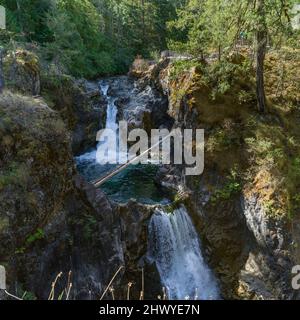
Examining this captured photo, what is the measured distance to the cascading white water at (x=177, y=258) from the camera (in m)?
11.4

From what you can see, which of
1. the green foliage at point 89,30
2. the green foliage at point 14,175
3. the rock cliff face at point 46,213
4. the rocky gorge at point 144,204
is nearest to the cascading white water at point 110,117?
the rocky gorge at point 144,204

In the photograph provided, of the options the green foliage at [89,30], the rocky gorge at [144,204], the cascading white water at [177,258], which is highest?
the green foliage at [89,30]

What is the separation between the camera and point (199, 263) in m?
11.8

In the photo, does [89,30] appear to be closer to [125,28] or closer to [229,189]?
[125,28]

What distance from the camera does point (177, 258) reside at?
11.7 metres

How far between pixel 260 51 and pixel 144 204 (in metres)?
6.71

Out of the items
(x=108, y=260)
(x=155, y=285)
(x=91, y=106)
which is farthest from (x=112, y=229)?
(x=91, y=106)

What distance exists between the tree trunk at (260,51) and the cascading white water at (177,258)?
210 inches

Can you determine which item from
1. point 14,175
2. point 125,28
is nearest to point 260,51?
point 14,175

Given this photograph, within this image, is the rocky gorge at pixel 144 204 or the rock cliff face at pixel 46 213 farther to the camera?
the rocky gorge at pixel 144 204

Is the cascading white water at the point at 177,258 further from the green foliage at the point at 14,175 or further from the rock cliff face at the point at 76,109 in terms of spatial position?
the rock cliff face at the point at 76,109

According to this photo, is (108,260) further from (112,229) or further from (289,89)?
(289,89)

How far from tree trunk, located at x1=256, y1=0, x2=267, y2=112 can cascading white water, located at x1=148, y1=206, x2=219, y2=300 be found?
5343 millimetres

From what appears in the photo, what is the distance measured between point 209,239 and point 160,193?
117 inches
